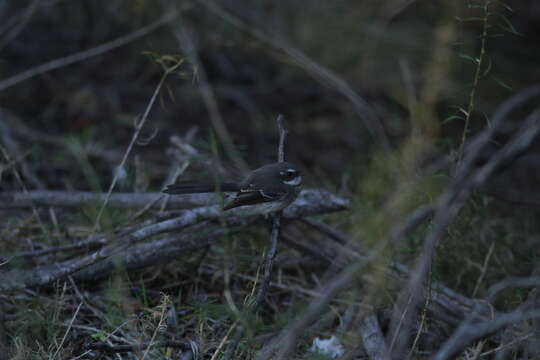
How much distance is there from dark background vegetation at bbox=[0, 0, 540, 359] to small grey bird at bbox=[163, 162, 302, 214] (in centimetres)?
34

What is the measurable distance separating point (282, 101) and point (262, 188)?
4.05 meters

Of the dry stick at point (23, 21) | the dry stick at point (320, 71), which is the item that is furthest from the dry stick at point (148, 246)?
the dry stick at point (23, 21)

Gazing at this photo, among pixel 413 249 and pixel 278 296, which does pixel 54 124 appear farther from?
pixel 413 249

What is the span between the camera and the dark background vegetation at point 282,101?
459cm

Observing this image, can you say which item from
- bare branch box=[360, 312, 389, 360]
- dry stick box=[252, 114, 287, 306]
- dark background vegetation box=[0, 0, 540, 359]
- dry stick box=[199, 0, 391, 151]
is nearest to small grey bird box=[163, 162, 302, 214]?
dry stick box=[252, 114, 287, 306]

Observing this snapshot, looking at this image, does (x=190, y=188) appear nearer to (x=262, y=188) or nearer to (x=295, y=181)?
(x=262, y=188)

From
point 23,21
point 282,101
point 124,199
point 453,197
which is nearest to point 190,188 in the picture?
point 124,199

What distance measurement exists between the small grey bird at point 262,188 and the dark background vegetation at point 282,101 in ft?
1.10

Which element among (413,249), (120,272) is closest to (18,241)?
(120,272)

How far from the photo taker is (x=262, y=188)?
421cm

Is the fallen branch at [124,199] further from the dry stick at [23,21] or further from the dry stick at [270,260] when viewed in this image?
the dry stick at [23,21]

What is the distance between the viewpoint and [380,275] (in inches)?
127

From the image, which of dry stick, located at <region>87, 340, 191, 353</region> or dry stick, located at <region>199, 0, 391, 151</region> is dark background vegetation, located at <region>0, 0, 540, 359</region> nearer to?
dry stick, located at <region>199, 0, 391, 151</region>

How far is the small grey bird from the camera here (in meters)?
3.94
